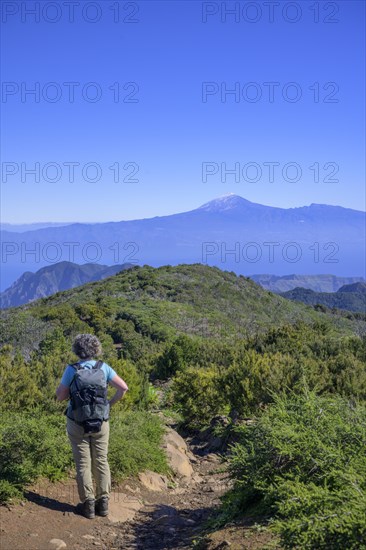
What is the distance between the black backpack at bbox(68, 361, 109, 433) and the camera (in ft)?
15.8

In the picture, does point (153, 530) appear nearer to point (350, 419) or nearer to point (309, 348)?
point (350, 419)

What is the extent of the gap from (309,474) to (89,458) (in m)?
2.18

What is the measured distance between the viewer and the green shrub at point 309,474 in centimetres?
305

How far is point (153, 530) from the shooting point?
16.6 feet

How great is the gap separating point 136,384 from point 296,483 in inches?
254

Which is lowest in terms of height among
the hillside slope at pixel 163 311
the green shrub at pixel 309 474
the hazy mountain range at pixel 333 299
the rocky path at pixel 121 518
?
the hazy mountain range at pixel 333 299

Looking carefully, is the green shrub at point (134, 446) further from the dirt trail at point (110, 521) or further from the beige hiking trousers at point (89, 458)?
the beige hiking trousers at point (89, 458)

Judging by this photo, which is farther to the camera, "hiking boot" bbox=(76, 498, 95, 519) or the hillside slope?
the hillside slope

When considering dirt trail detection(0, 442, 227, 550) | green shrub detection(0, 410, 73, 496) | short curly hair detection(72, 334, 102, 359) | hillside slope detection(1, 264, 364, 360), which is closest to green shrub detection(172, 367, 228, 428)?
dirt trail detection(0, 442, 227, 550)

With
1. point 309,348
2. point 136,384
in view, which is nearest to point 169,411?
point 136,384

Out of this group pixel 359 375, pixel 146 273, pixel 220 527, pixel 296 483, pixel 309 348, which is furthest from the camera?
pixel 146 273

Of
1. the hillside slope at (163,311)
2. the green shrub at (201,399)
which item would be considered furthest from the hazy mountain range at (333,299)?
the green shrub at (201,399)

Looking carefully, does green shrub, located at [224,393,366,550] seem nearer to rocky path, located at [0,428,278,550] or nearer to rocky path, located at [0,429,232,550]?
rocky path, located at [0,428,278,550]

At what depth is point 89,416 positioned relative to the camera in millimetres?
4852
